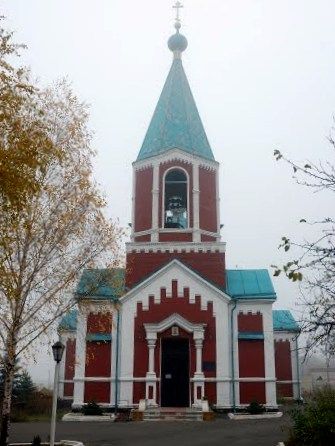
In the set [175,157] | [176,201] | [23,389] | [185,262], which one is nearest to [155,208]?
[176,201]

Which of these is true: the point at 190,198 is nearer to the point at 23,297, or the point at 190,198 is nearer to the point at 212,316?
the point at 212,316

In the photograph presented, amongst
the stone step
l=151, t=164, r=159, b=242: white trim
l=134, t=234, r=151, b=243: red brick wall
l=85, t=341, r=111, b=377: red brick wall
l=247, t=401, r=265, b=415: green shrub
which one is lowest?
the stone step

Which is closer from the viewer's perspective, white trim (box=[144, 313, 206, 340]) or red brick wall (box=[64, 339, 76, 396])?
white trim (box=[144, 313, 206, 340])

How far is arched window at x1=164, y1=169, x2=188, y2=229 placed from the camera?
78.2 ft

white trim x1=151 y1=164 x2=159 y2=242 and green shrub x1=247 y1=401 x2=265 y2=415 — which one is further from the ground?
white trim x1=151 y1=164 x2=159 y2=242

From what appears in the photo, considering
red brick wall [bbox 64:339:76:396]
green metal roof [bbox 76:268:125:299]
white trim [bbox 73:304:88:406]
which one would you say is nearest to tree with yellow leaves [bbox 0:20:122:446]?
green metal roof [bbox 76:268:125:299]

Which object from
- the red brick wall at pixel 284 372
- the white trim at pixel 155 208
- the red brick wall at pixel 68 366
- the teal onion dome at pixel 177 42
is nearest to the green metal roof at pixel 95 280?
the white trim at pixel 155 208

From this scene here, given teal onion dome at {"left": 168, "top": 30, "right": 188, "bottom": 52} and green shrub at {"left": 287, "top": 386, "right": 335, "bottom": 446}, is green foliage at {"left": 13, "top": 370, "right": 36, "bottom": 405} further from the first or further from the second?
teal onion dome at {"left": 168, "top": 30, "right": 188, "bottom": 52}

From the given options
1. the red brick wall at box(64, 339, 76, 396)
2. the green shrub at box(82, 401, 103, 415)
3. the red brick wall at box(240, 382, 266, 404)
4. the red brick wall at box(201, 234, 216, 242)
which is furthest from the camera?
the red brick wall at box(64, 339, 76, 396)

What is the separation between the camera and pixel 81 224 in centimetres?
1373

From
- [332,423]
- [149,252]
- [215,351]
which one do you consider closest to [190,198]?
[149,252]

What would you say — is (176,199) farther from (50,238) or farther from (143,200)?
(50,238)

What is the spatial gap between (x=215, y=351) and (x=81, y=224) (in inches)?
393

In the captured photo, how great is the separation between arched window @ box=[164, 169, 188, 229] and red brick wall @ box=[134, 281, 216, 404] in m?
3.28
